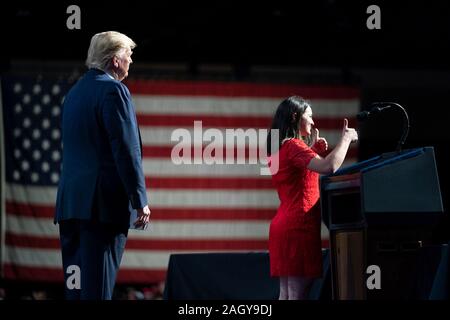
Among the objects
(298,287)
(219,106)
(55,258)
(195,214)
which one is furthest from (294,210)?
(55,258)

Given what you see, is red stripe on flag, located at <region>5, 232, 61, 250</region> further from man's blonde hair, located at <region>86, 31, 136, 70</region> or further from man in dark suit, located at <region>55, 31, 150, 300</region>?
man's blonde hair, located at <region>86, 31, 136, 70</region>

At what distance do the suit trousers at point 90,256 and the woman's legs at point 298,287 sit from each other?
0.92m

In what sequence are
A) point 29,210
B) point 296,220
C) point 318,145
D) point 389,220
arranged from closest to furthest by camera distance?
point 389,220 < point 296,220 < point 318,145 < point 29,210

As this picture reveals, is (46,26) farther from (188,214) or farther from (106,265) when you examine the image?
(106,265)

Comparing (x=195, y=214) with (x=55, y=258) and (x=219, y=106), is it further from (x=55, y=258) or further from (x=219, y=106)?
(x=55, y=258)

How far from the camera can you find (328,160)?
4.25 m

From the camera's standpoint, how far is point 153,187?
9164mm

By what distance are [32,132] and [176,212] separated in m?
1.60

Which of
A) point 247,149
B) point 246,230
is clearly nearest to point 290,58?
point 247,149

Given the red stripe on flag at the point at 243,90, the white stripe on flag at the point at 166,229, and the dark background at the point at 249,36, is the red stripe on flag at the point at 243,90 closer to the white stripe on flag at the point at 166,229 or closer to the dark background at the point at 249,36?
the dark background at the point at 249,36

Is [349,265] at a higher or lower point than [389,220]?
lower
